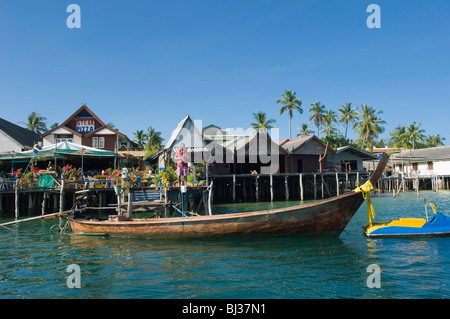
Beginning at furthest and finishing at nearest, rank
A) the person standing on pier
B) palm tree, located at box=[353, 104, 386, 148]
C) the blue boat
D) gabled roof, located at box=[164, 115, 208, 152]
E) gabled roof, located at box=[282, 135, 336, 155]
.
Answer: palm tree, located at box=[353, 104, 386, 148] → gabled roof, located at box=[282, 135, 336, 155] → gabled roof, located at box=[164, 115, 208, 152] → the person standing on pier → the blue boat

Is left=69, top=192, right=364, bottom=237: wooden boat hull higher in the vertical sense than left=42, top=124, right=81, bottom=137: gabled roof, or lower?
lower

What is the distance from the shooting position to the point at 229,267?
7.36 metres

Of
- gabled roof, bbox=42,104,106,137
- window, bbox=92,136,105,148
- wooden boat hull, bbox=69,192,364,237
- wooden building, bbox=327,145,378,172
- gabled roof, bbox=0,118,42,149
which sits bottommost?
wooden boat hull, bbox=69,192,364,237

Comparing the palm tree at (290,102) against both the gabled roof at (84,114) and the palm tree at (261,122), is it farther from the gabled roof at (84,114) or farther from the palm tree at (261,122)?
the gabled roof at (84,114)

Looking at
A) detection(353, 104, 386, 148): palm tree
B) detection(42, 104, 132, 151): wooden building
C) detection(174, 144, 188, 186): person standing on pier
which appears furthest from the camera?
detection(353, 104, 386, 148): palm tree

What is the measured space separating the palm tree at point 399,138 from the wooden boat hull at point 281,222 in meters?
51.4

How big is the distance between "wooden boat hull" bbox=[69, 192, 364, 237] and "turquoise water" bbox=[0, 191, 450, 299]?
1.04 feet

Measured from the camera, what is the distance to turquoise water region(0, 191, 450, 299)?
6.01 metres

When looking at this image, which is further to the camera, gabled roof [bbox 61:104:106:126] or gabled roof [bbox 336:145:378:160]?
gabled roof [bbox 336:145:378:160]

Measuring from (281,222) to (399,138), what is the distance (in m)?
56.5

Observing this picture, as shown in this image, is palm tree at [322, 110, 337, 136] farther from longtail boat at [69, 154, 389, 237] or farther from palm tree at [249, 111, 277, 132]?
longtail boat at [69, 154, 389, 237]

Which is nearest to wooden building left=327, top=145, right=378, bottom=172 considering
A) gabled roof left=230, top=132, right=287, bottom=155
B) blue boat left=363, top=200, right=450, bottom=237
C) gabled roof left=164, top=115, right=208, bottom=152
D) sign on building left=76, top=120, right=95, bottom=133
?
gabled roof left=230, top=132, right=287, bottom=155
